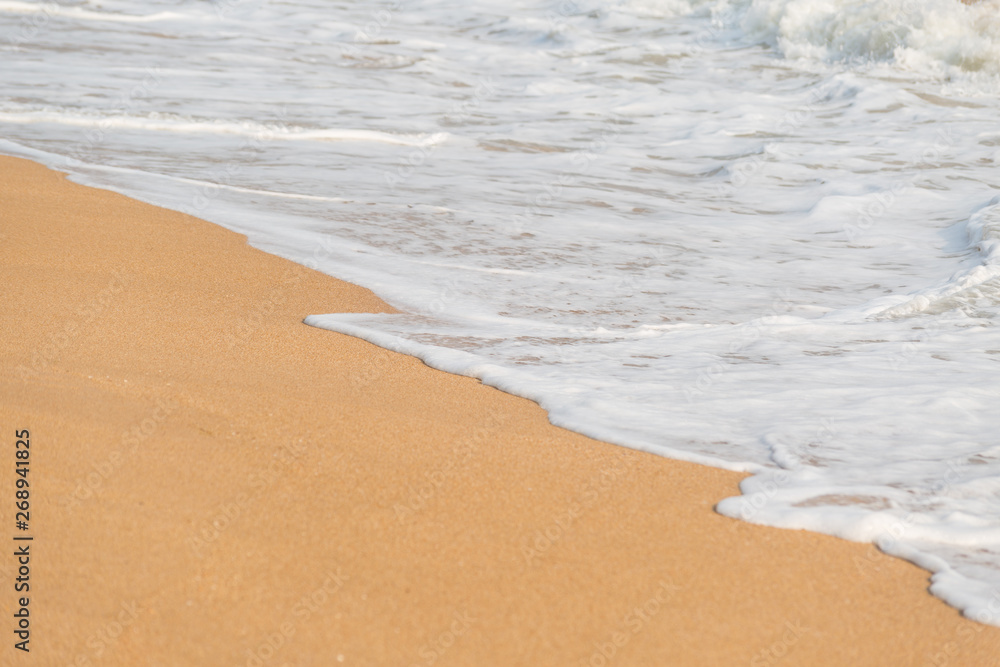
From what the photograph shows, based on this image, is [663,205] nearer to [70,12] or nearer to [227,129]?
[227,129]

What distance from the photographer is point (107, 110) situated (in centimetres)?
849

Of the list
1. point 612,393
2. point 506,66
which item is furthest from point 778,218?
point 506,66

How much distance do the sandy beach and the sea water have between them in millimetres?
217

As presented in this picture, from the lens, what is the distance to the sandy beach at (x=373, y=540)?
5.99 ft

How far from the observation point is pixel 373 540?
2.12 m

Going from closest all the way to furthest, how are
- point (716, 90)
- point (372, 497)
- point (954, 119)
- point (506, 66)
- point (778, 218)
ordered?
1. point (372, 497)
2. point (778, 218)
3. point (954, 119)
4. point (716, 90)
5. point (506, 66)

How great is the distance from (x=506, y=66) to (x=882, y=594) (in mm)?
12926

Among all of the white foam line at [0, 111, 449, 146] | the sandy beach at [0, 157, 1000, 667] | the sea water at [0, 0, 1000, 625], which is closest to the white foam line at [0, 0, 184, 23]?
the sea water at [0, 0, 1000, 625]

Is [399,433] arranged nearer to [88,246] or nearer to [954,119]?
[88,246]

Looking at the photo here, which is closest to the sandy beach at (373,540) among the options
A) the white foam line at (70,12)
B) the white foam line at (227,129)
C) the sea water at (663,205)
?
the sea water at (663,205)

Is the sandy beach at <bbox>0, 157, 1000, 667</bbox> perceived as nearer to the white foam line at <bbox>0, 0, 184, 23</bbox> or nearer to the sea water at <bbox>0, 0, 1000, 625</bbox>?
the sea water at <bbox>0, 0, 1000, 625</bbox>

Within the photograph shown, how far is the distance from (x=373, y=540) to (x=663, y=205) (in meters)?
5.40

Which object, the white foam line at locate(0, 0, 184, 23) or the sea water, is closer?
the sea water

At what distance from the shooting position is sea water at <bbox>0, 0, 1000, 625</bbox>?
3100 millimetres
